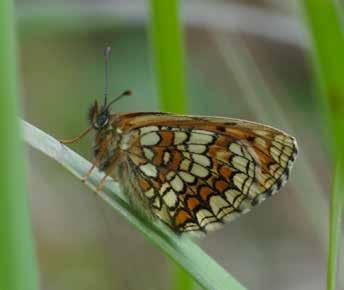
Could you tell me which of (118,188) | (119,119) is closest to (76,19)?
(119,119)

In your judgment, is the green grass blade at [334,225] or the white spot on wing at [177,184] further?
the white spot on wing at [177,184]

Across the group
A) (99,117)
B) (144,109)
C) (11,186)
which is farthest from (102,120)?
(144,109)

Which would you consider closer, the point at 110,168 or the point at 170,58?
the point at 170,58

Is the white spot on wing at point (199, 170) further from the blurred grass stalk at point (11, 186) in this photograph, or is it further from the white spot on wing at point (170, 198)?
the blurred grass stalk at point (11, 186)

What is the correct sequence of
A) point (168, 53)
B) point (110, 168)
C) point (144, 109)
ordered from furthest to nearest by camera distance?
1. point (144, 109)
2. point (110, 168)
3. point (168, 53)

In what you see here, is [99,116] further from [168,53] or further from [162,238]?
[162,238]

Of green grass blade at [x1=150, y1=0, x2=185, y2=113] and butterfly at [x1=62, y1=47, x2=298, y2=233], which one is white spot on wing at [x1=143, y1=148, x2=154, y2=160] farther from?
green grass blade at [x1=150, y1=0, x2=185, y2=113]

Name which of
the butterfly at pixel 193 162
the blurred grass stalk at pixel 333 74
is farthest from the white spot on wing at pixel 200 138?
the blurred grass stalk at pixel 333 74
